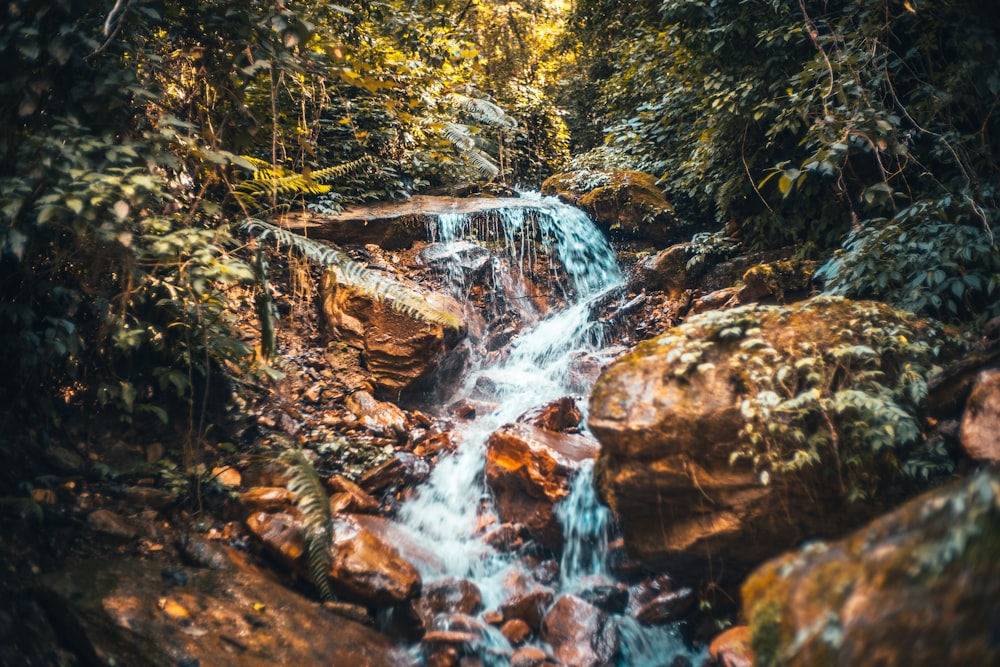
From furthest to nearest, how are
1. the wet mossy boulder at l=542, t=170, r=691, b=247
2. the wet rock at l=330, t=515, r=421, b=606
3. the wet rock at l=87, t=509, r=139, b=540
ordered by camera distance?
the wet mossy boulder at l=542, t=170, r=691, b=247 < the wet rock at l=330, t=515, r=421, b=606 < the wet rock at l=87, t=509, r=139, b=540

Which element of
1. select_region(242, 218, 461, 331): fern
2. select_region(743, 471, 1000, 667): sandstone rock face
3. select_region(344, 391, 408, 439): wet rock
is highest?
select_region(242, 218, 461, 331): fern

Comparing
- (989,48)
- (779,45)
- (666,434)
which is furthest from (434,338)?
(989,48)

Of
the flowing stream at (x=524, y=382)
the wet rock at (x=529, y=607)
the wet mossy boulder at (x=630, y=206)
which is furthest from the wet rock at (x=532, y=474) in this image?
the wet mossy boulder at (x=630, y=206)

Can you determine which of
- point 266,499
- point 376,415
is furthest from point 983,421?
point 376,415

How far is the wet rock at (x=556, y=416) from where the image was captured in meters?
5.53

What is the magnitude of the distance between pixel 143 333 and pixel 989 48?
7030mm

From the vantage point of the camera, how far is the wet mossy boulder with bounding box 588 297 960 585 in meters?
3.21

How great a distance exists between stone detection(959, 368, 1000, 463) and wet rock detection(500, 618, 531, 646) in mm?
3115

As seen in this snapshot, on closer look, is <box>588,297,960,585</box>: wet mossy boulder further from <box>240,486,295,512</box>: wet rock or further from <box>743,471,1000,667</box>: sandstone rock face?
<box>240,486,295,512</box>: wet rock

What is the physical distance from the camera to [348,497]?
4547 mm

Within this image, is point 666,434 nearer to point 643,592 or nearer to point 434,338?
point 643,592

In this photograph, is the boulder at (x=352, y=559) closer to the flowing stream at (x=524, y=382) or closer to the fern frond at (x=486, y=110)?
the flowing stream at (x=524, y=382)

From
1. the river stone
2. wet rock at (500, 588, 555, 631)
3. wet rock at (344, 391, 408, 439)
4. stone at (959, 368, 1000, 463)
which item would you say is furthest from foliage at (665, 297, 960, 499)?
wet rock at (344, 391, 408, 439)

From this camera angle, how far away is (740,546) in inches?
139
